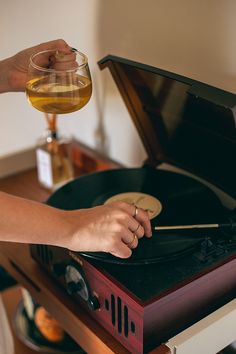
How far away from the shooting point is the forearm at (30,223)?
987mm

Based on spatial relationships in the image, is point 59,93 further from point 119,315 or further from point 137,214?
point 119,315

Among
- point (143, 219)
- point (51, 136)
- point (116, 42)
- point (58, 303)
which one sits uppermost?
point (116, 42)

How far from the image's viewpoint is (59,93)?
3.80ft

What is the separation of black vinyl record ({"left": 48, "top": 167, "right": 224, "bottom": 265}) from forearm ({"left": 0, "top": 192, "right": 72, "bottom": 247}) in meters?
0.13

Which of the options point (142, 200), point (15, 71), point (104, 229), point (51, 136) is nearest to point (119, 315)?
point (104, 229)

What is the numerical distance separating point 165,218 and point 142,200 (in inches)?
4.0

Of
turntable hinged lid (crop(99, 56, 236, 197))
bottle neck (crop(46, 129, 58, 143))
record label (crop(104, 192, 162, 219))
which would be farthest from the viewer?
bottle neck (crop(46, 129, 58, 143))

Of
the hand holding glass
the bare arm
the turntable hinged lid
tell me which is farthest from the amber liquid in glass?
the bare arm

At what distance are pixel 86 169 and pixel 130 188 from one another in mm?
483

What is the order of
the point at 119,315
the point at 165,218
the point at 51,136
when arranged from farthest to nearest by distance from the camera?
1. the point at 51,136
2. the point at 165,218
3. the point at 119,315

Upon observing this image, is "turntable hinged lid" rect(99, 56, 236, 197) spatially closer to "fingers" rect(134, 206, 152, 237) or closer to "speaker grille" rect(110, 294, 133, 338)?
"fingers" rect(134, 206, 152, 237)

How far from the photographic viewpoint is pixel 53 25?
175 cm

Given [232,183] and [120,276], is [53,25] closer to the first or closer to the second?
[232,183]

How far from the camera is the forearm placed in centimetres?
99
